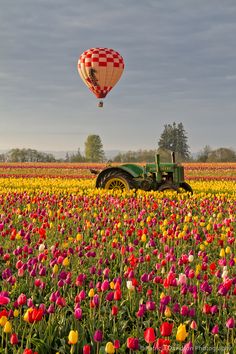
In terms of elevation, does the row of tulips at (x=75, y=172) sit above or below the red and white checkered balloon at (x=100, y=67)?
below

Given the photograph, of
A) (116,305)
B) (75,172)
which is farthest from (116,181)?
(75,172)

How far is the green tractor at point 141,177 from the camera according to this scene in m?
15.3

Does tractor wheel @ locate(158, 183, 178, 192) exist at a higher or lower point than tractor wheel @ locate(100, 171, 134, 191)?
lower

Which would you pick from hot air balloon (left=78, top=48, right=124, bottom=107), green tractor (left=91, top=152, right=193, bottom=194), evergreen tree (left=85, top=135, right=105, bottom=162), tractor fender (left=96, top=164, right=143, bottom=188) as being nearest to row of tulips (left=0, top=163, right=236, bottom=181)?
hot air balloon (left=78, top=48, right=124, bottom=107)

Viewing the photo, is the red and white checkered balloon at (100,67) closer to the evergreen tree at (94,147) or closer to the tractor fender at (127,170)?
the tractor fender at (127,170)

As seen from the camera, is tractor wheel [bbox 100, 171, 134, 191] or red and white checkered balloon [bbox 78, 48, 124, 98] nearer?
tractor wheel [bbox 100, 171, 134, 191]

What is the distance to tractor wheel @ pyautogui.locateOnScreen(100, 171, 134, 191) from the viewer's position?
15272 millimetres

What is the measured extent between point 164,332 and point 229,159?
279ft

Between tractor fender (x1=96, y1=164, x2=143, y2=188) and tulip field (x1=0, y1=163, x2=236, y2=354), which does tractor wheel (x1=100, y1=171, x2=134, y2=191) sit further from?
tulip field (x1=0, y1=163, x2=236, y2=354)

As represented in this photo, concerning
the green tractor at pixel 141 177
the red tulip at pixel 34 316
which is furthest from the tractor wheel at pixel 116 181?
the red tulip at pixel 34 316

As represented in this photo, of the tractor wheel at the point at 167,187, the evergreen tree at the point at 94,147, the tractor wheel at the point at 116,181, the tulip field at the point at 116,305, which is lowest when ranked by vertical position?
the tulip field at the point at 116,305

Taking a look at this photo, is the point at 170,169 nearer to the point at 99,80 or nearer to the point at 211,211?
the point at 211,211

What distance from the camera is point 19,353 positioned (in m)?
3.38

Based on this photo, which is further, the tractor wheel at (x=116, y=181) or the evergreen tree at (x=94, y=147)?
the evergreen tree at (x=94, y=147)
